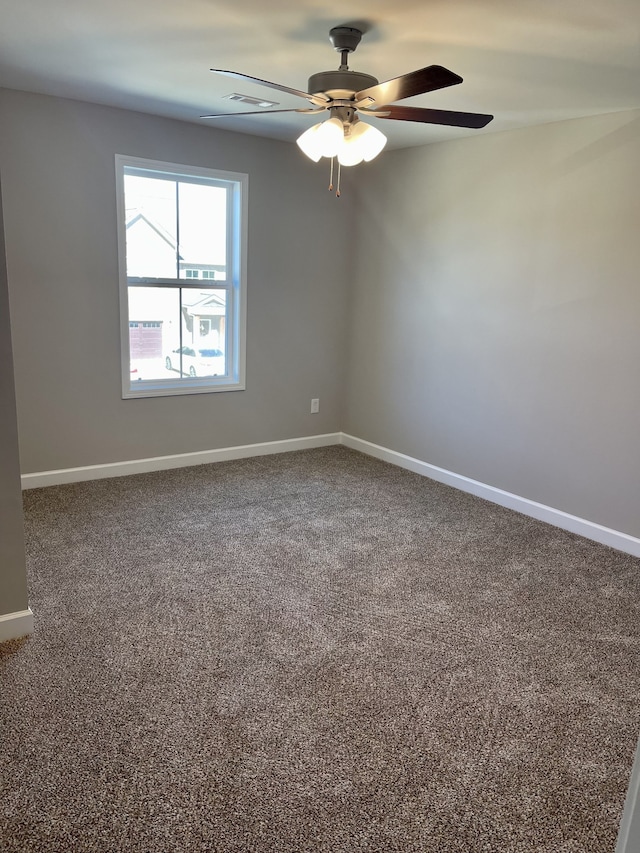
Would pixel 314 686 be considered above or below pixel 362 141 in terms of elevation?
below

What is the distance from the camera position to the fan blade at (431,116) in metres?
2.43

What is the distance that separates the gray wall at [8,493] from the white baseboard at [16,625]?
20 millimetres

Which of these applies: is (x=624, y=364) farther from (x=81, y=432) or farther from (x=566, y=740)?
(x=81, y=432)

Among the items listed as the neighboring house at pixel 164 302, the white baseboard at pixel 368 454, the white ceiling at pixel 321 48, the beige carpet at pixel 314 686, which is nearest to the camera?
the beige carpet at pixel 314 686

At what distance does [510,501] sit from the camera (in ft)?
13.5

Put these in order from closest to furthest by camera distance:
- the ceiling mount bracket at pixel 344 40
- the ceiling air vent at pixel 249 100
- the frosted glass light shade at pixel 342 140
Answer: the ceiling mount bracket at pixel 344 40 → the frosted glass light shade at pixel 342 140 → the ceiling air vent at pixel 249 100

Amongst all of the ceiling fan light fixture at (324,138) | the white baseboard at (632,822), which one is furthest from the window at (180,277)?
the white baseboard at (632,822)

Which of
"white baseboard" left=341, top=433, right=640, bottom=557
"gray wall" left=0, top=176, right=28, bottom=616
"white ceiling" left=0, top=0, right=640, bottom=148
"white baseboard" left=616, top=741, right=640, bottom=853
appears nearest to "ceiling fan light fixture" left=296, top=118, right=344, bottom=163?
"white ceiling" left=0, top=0, right=640, bottom=148

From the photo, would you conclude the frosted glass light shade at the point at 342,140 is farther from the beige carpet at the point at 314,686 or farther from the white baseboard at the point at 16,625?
the white baseboard at the point at 16,625

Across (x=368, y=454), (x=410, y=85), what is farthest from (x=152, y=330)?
(x=410, y=85)

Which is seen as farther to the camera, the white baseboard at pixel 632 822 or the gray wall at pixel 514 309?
the gray wall at pixel 514 309

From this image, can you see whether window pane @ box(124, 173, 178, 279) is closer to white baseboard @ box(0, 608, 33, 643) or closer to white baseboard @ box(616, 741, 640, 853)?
white baseboard @ box(0, 608, 33, 643)

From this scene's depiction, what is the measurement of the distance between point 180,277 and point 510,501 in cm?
287

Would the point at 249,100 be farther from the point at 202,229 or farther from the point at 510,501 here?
the point at 510,501
